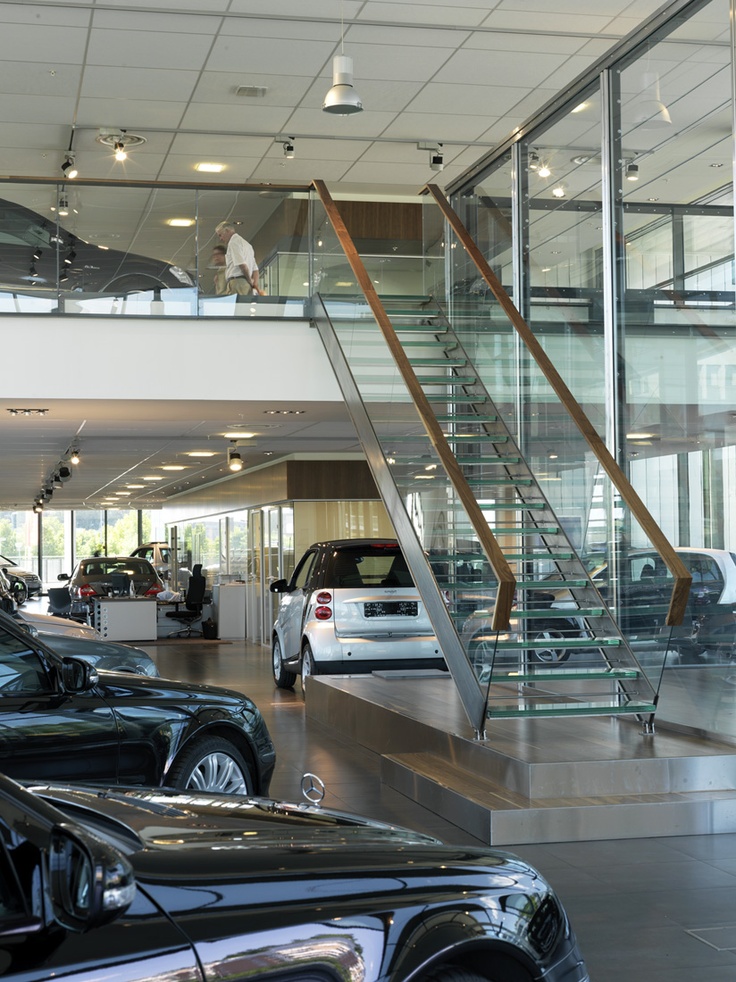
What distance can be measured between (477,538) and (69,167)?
9.46 m

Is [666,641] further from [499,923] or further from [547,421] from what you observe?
[499,923]

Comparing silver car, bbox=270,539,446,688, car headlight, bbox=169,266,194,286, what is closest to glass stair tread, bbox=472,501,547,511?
silver car, bbox=270,539,446,688

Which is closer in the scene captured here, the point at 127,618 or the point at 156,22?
the point at 156,22

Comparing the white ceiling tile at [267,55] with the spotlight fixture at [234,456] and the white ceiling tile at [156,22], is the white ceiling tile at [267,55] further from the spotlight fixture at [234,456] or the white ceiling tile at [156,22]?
the spotlight fixture at [234,456]

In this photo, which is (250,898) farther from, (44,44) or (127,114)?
(127,114)

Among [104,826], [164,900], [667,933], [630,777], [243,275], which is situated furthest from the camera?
[243,275]

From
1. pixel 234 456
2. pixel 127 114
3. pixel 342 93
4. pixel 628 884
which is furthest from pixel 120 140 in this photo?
pixel 628 884

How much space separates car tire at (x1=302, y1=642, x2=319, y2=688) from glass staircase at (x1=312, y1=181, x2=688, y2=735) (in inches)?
104

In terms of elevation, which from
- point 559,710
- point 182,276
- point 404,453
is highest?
point 182,276

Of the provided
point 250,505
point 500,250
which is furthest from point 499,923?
point 250,505

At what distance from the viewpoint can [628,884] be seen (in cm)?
500

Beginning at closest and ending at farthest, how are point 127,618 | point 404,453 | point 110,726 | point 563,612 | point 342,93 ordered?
1. point 110,726
2. point 563,612
3. point 404,453
4. point 342,93
5. point 127,618

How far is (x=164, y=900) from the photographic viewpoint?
201 centimetres

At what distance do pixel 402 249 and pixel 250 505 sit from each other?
37.7 ft
